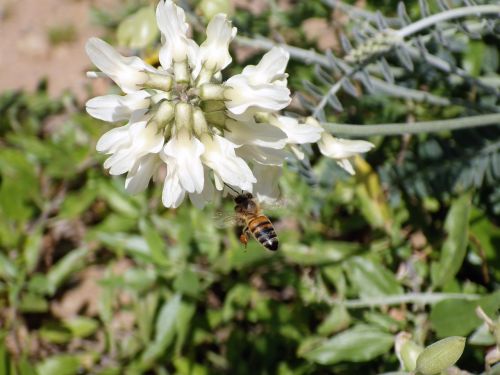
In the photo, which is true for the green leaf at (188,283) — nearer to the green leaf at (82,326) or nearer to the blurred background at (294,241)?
the blurred background at (294,241)

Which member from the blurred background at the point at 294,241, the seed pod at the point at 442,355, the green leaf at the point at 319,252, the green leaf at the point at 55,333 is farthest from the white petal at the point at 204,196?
the green leaf at the point at 55,333

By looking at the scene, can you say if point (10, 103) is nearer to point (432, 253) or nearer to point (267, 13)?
point (267, 13)

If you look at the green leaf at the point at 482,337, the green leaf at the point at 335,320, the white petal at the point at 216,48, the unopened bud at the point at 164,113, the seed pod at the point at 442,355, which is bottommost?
the green leaf at the point at 335,320

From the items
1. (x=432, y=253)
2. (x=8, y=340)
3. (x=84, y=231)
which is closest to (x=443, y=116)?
(x=432, y=253)

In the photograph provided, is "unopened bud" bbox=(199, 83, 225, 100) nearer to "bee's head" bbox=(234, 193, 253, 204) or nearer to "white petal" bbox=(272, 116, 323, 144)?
"white petal" bbox=(272, 116, 323, 144)

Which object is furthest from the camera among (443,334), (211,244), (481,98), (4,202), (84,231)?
(84,231)

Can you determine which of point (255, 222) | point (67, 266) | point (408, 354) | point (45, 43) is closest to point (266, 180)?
point (255, 222)
